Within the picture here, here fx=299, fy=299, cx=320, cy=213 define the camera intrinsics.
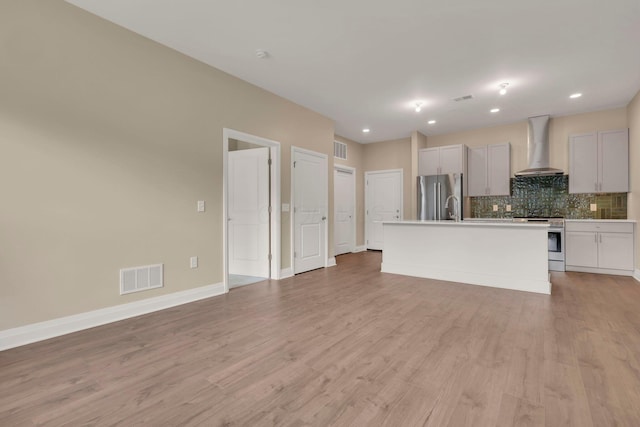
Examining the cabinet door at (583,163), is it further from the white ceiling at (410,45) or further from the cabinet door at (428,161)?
the cabinet door at (428,161)

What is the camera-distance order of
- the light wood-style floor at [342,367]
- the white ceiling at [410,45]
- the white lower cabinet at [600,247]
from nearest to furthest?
the light wood-style floor at [342,367] < the white ceiling at [410,45] < the white lower cabinet at [600,247]

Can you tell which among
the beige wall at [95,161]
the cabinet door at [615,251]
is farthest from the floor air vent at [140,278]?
the cabinet door at [615,251]

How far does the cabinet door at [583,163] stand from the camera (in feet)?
17.5

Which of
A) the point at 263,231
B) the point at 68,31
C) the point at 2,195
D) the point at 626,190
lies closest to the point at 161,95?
the point at 68,31

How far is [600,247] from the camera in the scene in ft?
16.6

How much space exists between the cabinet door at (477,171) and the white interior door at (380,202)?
163 cm

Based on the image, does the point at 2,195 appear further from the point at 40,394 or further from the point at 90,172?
the point at 40,394

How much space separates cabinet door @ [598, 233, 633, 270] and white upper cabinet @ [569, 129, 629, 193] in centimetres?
84

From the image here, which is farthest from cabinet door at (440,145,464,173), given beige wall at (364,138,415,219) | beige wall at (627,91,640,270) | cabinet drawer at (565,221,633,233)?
beige wall at (627,91,640,270)

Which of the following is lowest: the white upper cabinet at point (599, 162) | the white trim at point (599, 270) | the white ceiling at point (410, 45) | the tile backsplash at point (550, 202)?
the white trim at point (599, 270)

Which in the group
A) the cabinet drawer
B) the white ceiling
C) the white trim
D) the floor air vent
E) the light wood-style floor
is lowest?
the light wood-style floor

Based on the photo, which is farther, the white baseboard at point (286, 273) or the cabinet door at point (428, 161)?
the cabinet door at point (428, 161)

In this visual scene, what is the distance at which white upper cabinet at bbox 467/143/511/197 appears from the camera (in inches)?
244

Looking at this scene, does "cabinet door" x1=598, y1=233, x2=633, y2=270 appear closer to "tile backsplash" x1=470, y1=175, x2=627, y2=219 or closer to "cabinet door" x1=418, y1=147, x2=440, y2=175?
"tile backsplash" x1=470, y1=175, x2=627, y2=219
